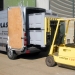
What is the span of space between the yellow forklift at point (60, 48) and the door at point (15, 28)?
1535 mm

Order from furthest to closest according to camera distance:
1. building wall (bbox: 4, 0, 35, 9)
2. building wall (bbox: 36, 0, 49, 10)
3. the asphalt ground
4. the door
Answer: building wall (bbox: 4, 0, 35, 9), building wall (bbox: 36, 0, 49, 10), the door, the asphalt ground

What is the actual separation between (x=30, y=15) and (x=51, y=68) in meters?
2.84

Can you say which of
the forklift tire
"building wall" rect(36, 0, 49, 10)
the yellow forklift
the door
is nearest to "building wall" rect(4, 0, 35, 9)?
"building wall" rect(36, 0, 49, 10)

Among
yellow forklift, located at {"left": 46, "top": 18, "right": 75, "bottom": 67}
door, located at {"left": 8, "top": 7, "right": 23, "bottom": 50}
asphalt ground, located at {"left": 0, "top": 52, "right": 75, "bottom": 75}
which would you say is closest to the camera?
asphalt ground, located at {"left": 0, "top": 52, "right": 75, "bottom": 75}

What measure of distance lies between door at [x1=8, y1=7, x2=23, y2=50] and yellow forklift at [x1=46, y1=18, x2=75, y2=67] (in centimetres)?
153

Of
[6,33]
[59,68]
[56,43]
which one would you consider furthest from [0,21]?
[59,68]

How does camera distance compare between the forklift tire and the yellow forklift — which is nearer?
the yellow forklift

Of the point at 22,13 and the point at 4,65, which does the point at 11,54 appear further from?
the point at 22,13

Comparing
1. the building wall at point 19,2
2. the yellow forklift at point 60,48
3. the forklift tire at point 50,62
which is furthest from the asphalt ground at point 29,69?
the building wall at point 19,2

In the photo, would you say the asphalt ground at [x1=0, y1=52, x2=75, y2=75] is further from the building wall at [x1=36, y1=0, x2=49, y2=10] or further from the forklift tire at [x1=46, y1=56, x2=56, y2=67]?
the building wall at [x1=36, y1=0, x2=49, y2=10]

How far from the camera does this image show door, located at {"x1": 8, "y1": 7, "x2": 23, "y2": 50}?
10125 mm

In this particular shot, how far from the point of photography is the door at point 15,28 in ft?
33.2

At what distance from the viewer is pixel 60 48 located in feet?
28.4

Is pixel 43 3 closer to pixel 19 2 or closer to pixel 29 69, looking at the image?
pixel 19 2
